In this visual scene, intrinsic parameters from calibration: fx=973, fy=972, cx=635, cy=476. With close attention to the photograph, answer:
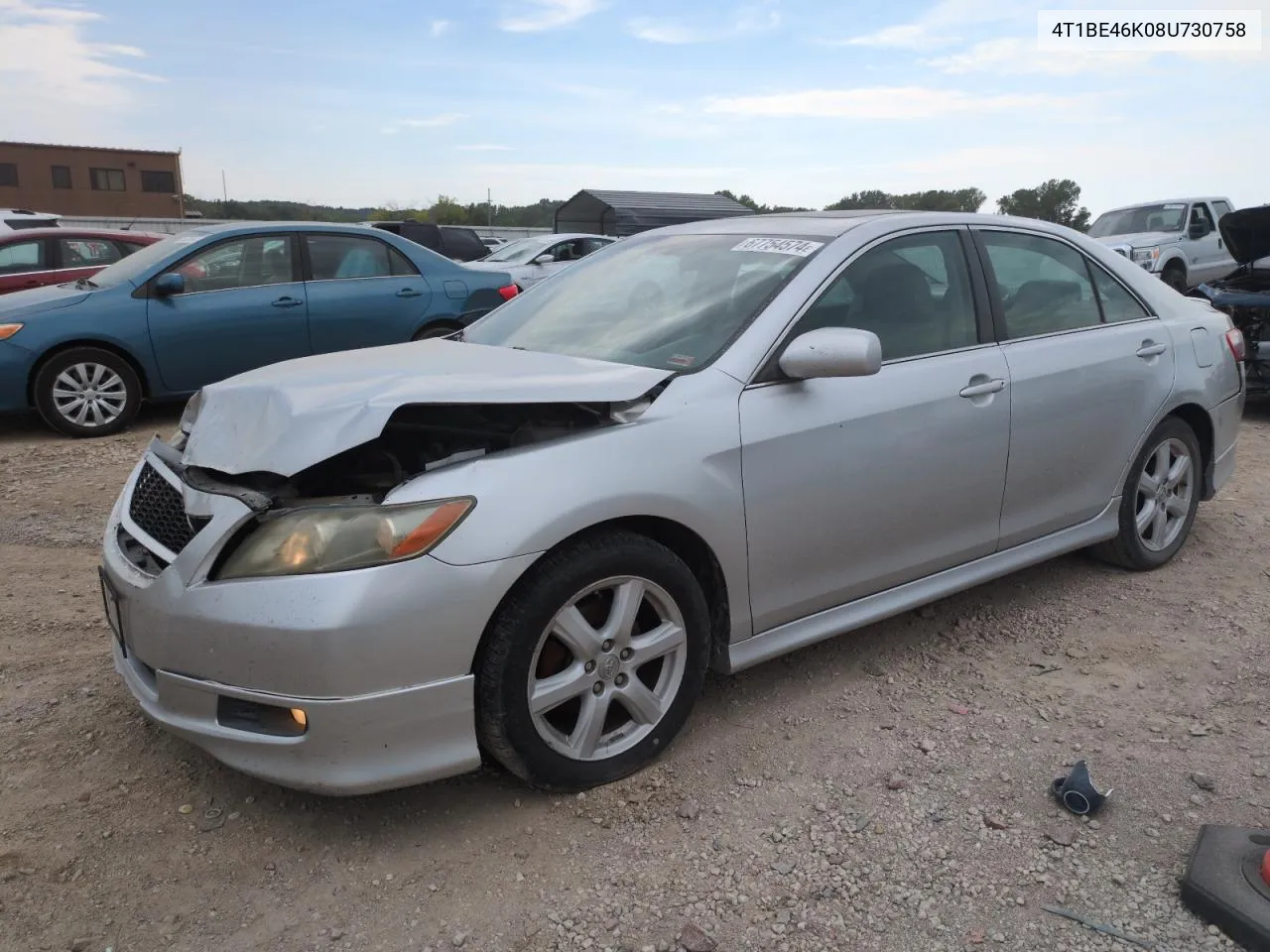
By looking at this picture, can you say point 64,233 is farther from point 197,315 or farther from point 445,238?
point 445,238

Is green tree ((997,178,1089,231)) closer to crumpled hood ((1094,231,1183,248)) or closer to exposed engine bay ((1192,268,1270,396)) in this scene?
crumpled hood ((1094,231,1183,248))

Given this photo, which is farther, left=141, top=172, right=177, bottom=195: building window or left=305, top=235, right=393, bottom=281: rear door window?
left=141, top=172, right=177, bottom=195: building window

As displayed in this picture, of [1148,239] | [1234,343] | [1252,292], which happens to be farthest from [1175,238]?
[1234,343]

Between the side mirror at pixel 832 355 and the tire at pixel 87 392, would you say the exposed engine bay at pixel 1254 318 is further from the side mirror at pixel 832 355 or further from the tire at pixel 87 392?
the tire at pixel 87 392

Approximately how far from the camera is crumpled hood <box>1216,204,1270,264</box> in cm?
727

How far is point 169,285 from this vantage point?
673cm

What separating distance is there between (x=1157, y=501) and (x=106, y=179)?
51055mm

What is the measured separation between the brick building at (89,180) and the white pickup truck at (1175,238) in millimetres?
40155

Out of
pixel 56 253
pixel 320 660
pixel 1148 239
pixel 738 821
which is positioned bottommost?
pixel 738 821

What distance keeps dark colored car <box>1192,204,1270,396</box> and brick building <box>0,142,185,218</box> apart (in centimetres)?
4422

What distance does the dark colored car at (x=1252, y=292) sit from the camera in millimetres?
7348

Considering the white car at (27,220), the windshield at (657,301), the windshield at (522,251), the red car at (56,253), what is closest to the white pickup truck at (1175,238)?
the windshield at (522,251)

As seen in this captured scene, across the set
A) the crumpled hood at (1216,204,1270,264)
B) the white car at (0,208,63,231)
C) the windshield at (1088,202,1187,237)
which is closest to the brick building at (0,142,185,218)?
the white car at (0,208,63,231)

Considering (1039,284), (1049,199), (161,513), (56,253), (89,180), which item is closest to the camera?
(161,513)
